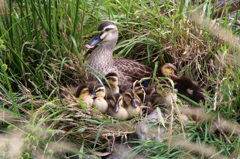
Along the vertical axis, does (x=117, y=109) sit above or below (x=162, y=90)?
below

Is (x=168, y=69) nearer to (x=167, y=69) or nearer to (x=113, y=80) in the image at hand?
(x=167, y=69)

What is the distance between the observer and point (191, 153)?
3.12 meters

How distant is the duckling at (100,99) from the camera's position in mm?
3494

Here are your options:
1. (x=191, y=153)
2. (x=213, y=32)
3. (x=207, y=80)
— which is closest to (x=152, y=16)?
(x=213, y=32)

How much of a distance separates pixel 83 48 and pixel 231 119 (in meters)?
1.82

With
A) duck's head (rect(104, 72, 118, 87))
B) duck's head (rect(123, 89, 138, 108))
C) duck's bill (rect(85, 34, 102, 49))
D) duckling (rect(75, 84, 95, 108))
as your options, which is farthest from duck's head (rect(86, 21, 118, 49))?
duck's head (rect(123, 89, 138, 108))

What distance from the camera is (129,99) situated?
357 centimetres

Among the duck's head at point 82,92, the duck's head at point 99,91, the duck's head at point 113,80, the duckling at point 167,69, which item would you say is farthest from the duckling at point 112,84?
the duckling at point 167,69

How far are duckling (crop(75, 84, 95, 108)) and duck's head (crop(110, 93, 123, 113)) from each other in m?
0.21

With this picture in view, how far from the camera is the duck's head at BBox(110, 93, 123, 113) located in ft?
11.3

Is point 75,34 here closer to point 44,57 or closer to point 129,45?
point 44,57

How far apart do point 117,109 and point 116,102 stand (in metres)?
0.08

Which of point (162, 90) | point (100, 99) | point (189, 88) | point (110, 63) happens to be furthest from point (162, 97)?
point (110, 63)

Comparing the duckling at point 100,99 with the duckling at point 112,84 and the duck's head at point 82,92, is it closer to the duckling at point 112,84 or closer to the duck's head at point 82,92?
the duck's head at point 82,92
